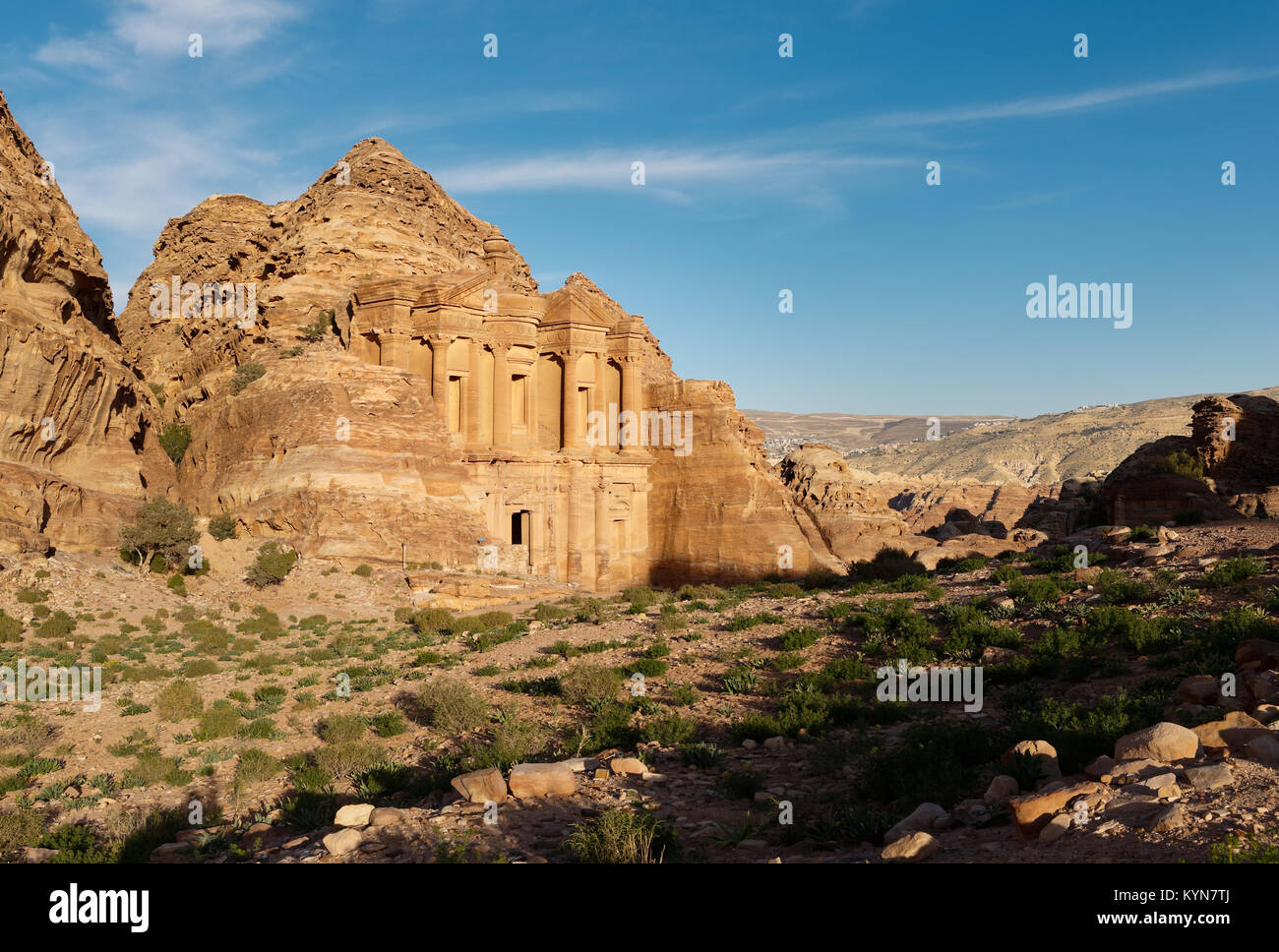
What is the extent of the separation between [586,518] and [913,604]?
25.7 m

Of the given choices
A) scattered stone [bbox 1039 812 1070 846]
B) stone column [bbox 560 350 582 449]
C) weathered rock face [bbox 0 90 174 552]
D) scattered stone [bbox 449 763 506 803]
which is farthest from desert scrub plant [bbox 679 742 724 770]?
stone column [bbox 560 350 582 449]

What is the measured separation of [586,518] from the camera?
43.0m

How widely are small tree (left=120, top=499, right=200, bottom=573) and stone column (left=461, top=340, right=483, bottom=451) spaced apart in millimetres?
14359

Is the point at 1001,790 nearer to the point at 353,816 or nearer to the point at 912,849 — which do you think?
the point at 912,849

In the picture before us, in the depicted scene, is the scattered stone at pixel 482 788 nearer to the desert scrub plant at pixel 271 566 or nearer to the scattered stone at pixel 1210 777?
the scattered stone at pixel 1210 777

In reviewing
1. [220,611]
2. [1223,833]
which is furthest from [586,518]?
[1223,833]

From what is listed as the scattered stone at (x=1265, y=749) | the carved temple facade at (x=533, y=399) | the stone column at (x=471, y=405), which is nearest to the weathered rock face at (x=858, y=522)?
the carved temple facade at (x=533, y=399)

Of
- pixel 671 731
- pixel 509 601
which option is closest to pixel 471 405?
pixel 509 601

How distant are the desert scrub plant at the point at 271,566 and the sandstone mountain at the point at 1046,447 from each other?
8938 cm

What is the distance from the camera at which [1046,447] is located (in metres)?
125

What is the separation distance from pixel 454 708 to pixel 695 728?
4.52m

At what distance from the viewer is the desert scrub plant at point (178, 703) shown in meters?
16.1

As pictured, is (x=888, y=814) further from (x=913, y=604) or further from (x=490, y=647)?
(x=490, y=647)

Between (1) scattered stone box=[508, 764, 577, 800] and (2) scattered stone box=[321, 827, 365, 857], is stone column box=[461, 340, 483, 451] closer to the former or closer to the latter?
(1) scattered stone box=[508, 764, 577, 800]
